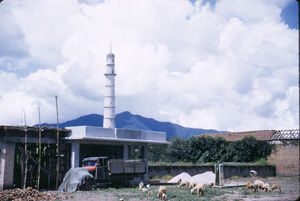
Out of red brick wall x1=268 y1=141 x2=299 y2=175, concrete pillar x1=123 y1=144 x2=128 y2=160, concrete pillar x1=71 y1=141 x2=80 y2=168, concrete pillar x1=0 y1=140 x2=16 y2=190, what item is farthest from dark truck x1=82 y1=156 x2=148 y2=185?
red brick wall x1=268 y1=141 x2=299 y2=175

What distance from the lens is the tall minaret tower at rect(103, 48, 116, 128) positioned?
45625 mm

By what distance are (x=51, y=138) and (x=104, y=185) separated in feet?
17.1

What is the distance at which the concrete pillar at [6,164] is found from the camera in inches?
770

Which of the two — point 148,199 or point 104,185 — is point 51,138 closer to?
point 104,185

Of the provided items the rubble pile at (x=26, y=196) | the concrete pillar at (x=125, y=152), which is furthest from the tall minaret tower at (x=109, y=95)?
the rubble pile at (x=26, y=196)

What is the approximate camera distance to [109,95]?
153 feet

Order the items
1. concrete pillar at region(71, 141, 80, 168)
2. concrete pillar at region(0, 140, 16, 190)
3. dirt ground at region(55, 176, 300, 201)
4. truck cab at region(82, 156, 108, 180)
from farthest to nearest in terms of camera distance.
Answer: concrete pillar at region(71, 141, 80, 168) → truck cab at region(82, 156, 108, 180) → concrete pillar at region(0, 140, 16, 190) → dirt ground at region(55, 176, 300, 201)

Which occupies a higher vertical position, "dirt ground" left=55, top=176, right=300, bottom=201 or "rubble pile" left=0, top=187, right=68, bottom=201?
"rubble pile" left=0, top=187, right=68, bottom=201

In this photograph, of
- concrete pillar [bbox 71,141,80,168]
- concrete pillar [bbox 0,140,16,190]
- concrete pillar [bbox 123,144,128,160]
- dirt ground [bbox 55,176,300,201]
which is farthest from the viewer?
concrete pillar [bbox 123,144,128,160]

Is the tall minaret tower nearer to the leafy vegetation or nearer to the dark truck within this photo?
the leafy vegetation

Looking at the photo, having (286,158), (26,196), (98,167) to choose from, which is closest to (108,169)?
(98,167)

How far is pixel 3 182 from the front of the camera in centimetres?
1947

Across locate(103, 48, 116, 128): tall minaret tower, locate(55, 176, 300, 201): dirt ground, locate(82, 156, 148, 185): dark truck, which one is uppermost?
A: locate(103, 48, 116, 128): tall minaret tower

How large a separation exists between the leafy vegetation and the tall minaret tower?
952cm
